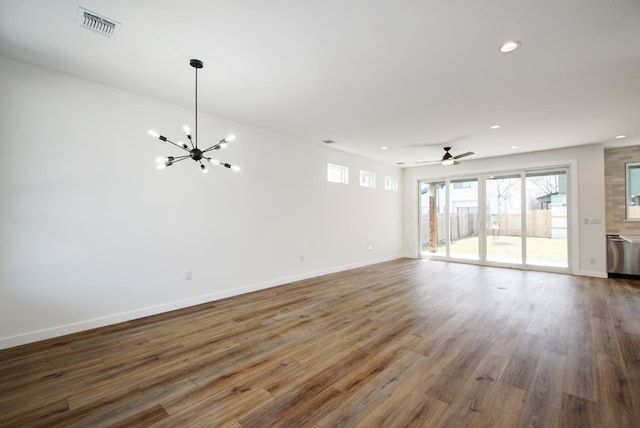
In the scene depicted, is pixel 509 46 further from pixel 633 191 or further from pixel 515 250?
pixel 633 191

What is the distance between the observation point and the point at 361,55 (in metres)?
2.57

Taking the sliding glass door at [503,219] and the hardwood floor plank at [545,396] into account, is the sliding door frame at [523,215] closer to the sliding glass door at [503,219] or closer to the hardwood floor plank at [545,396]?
the sliding glass door at [503,219]

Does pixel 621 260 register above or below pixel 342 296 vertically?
above

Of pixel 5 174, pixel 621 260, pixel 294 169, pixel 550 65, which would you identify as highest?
pixel 550 65

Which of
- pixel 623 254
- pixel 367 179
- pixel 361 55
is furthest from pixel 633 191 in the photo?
pixel 361 55

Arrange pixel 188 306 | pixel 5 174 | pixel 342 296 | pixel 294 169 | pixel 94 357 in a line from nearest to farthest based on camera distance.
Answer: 1. pixel 94 357
2. pixel 5 174
3. pixel 188 306
4. pixel 342 296
5. pixel 294 169

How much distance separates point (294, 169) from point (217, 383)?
13.1ft

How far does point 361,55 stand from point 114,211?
3.40 metres

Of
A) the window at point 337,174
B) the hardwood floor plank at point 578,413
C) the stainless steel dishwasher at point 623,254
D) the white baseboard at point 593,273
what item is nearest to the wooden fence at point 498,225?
the white baseboard at point 593,273

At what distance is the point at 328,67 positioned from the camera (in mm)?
2781

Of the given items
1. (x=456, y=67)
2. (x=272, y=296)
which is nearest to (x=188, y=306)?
(x=272, y=296)

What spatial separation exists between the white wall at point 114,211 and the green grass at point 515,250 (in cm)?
518

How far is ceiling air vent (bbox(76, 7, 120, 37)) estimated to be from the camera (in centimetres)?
210

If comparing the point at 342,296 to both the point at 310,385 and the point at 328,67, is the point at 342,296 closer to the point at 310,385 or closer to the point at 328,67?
the point at 310,385
